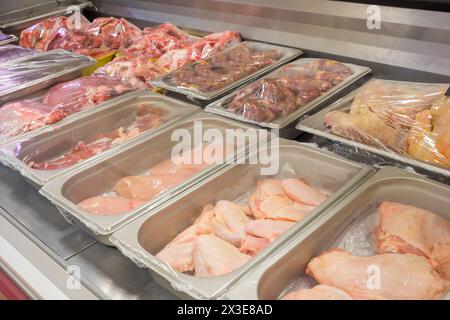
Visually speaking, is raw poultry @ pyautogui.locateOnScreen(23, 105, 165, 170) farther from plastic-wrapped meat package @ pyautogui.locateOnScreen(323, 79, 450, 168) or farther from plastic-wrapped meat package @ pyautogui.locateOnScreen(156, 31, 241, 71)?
plastic-wrapped meat package @ pyautogui.locateOnScreen(323, 79, 450, 168)

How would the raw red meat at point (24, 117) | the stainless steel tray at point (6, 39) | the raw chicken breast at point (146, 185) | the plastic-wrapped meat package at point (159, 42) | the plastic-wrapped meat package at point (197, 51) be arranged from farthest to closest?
the stainless steel tray at point (6, 39) → the plastic-wrapped meat package at point (159, 42) → the plastic-wrapped meat package at point (197, 51) → the raw red meat at point (24, 117) → the raw chicken breast at point (146, 185)

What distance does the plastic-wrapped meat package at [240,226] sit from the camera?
125cm

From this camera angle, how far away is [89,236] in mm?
1461

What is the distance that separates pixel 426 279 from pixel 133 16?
2.63 meters

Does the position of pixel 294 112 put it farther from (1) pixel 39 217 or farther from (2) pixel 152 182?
(1) pixel 39 217

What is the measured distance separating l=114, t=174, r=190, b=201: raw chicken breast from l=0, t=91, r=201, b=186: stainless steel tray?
0.15 meters

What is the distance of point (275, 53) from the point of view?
229cm

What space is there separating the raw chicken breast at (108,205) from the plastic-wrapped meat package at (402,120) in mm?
736

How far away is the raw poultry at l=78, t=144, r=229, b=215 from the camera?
1.49 meters

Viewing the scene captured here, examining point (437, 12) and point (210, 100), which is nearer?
point (437, 12)

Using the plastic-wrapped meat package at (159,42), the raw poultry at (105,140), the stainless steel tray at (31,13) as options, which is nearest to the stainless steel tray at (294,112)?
the raw poultry at (105,140)

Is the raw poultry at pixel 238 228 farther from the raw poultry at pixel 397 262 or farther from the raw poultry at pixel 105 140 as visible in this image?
the raw poultry at pixel 105 140
